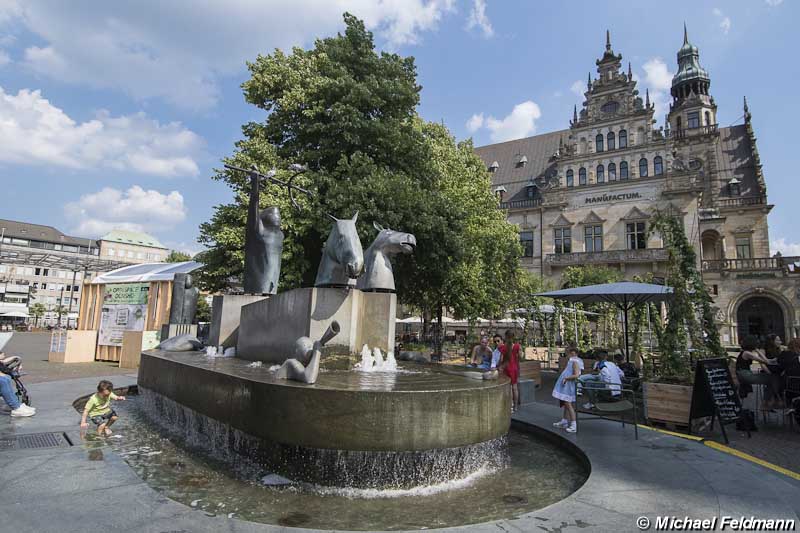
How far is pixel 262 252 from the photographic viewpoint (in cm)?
862

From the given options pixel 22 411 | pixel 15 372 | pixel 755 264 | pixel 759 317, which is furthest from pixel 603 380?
pixel 755 264

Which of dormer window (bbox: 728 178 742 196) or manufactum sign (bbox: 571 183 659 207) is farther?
dormer window (bbox: 728 178 742 196)

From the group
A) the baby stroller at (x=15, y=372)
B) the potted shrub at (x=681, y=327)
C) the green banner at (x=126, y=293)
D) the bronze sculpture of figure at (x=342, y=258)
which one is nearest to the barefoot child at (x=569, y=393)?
the potted shrub at (x=681, y=327)

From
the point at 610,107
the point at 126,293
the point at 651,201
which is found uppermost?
the point at 610,107

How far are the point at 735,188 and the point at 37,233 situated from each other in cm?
12467

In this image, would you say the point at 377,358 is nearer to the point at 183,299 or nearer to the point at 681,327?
the point at 681,327

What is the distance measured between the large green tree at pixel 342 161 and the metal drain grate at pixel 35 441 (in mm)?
9209

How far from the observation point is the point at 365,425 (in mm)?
4305

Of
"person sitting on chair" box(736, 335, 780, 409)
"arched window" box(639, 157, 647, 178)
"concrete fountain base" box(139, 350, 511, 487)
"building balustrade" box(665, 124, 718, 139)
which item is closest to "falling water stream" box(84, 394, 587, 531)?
"concrete fountain base" box(139, 350, 511, 487)

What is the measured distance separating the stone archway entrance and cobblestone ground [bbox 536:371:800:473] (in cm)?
3380

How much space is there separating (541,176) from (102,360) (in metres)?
43.9

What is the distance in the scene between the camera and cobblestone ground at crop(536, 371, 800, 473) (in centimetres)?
632

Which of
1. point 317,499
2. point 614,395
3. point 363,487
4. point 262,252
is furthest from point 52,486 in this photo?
point 614,395

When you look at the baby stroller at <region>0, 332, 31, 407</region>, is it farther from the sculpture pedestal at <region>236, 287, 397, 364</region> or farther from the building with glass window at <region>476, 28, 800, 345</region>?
the building with glass window at <region>476, 28, 800, 345</region>
